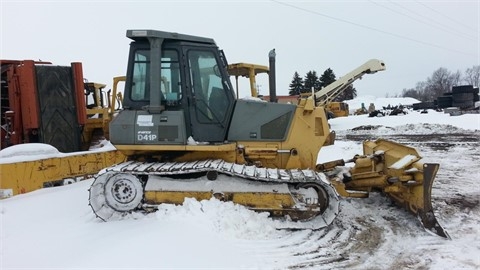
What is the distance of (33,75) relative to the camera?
9.25 m

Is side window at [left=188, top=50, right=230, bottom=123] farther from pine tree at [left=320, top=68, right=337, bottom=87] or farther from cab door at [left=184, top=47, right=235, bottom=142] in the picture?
pine tree at [left=320, top=68, right=337, bottom=87]

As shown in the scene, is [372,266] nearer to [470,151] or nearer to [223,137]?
[223,137]

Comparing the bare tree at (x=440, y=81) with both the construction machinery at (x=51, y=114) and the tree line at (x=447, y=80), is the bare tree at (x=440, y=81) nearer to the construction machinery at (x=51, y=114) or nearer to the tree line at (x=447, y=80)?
the tree line at (x=447, y=80)

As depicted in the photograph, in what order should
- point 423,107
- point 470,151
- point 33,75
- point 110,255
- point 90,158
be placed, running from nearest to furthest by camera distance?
point 110,255 → point 90,158 → point 33,75 → point 470,151 → point 423,107

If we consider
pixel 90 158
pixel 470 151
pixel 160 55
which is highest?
pixel 160 55

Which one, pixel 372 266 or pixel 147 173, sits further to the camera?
pixel 147 173

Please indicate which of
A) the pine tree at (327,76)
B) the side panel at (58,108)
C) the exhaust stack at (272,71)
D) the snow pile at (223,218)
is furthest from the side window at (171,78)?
the pine tree at (327,76)

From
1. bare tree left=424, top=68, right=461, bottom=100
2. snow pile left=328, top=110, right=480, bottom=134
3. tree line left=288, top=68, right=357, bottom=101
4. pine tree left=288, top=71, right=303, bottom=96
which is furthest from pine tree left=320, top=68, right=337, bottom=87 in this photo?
bare tree left=424, top=68, right=461, bottom=100

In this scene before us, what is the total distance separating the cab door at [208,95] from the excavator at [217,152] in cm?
2

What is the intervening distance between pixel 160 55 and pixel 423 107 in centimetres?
4238

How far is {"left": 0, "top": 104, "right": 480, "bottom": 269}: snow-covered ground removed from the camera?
4.04 meters

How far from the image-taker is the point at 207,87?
583 centimetres

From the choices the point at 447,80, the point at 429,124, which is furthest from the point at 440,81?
the point at 429,124

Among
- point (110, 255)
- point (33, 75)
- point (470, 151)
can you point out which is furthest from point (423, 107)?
point (110, 255)
